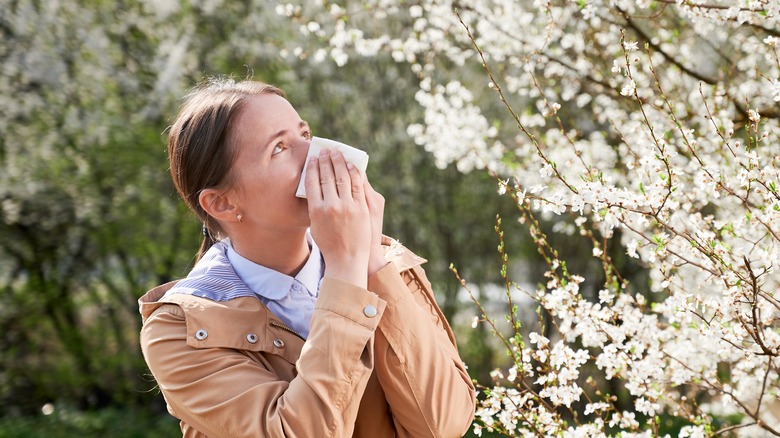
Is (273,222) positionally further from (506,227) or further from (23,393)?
(506,227)

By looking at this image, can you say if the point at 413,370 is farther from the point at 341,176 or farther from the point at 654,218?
the point at 654,218

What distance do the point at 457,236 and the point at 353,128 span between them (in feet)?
5.00

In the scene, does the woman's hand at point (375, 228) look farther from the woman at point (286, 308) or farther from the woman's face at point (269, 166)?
the woman's face at point (269, 166)

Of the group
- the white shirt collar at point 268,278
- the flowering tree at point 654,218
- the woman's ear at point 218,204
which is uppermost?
the flowering tree at point 654,218

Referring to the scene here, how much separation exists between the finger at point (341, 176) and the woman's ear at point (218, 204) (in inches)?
10.8

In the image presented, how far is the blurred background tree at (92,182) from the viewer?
6.88 meters

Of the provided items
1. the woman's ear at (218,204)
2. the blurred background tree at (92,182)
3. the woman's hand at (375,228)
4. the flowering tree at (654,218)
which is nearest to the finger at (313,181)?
the woman's hand at (375,228)

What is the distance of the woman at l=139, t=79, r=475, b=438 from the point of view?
150 cm

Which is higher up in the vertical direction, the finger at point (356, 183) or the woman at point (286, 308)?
the finger at point (356, 183)

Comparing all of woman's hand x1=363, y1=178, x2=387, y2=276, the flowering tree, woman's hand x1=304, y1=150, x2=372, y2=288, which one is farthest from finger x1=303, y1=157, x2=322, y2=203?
the flowering tree

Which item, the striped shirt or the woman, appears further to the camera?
the striped shirt

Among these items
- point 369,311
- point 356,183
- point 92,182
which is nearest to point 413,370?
point 369,311

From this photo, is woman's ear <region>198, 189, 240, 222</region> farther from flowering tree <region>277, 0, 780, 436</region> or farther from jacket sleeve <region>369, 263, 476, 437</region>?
flowering tree <region>277, 0, 780, 436</region>

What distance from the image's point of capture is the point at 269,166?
1.70m
